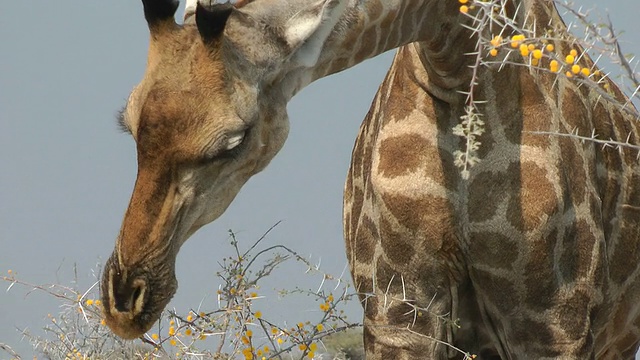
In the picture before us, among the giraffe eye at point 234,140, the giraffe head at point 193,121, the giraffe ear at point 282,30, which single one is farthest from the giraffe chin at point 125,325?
the giraffe ear at point 282,30

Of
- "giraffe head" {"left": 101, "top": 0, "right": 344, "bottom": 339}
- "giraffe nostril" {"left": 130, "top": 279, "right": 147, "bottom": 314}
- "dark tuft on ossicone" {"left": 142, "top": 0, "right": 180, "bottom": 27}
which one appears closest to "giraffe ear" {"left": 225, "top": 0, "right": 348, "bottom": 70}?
"giraffe head" {"left": 101, "top": 0, "right": 344, "bottom": 339}

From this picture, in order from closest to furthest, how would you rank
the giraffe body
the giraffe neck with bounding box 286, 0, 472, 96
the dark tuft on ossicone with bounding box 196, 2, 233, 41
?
the dark tuft on ossicone with bounding box 196, 2, 233, 41 < the giraffe neck with bounding box 286, 0, 472, 96 < the giraffe body

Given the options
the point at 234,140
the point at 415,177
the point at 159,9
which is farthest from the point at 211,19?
the point at 415,177

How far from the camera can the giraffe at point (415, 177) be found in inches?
132

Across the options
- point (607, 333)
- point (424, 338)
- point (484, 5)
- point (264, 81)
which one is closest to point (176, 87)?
point (264, 81)

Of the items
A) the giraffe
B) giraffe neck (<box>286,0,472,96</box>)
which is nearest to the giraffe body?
the giraffe

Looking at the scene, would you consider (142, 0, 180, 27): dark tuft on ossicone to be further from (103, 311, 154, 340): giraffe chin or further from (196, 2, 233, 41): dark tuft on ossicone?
(103, 311, 154, 340): giraffe chin

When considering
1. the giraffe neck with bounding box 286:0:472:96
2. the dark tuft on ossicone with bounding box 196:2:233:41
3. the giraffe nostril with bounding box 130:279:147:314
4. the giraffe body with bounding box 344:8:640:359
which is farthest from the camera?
the giraffe body with bounding box 344:8:640:359

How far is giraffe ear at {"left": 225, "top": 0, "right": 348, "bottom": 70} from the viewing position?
11.2 ft

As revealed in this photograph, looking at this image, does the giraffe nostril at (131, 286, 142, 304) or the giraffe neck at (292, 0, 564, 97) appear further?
the giraffe neck at (292, 0, 564, 97)

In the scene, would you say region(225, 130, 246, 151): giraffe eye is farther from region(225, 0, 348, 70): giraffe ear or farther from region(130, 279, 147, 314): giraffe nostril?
region(130, 279, 147, 314): giraffe nostril

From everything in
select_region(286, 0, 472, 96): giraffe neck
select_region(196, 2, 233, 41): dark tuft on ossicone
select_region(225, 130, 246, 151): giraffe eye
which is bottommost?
select_region(225, 130, 246, 151): giraffe eye

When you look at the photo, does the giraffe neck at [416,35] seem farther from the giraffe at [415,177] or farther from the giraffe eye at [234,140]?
the giraffe eye at [234,140]

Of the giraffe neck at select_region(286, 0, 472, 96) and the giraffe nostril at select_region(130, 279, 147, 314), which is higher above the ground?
the giraffe neck at select_region(286, 0, 472, 96)
